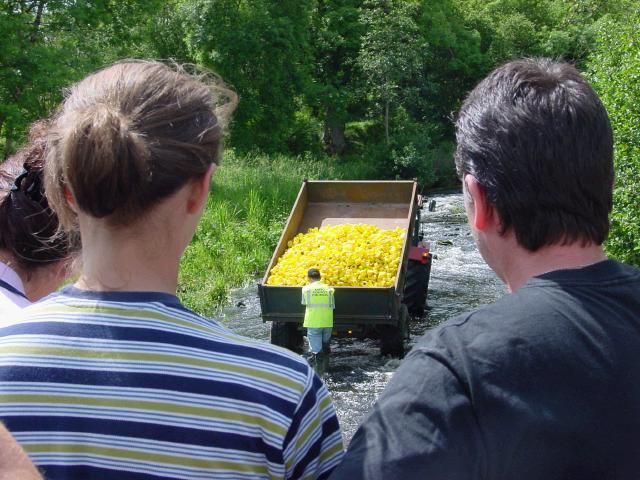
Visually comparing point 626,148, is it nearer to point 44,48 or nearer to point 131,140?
point 131,140

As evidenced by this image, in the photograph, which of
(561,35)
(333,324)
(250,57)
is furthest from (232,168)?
(561,35)

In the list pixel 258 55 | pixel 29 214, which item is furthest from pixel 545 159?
pixel 258 55

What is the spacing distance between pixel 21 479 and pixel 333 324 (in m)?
9.55

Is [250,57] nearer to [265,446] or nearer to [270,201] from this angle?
[270,201]

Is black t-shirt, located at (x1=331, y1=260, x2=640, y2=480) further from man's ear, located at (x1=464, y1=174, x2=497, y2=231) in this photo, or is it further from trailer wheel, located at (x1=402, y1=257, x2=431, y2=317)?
trailer wheel, located at (x1=402, y1=257, x2=431, y2=317)

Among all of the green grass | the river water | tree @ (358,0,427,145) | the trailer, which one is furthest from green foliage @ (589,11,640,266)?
tree @ (358,0,427,145)

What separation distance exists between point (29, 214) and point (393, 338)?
9.25 meters

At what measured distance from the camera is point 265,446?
57.9 inches

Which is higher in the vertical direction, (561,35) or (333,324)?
(561,35)

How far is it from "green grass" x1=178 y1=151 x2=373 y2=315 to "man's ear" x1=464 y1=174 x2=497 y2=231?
1250 centimetres

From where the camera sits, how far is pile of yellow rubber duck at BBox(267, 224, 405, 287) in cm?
1067

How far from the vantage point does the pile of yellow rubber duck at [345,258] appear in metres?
Result: 10.7

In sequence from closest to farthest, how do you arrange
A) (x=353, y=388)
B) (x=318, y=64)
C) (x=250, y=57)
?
(x=353, y=388), (x=250, y=57), (x=318, y=64)

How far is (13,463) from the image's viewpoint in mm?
1136
